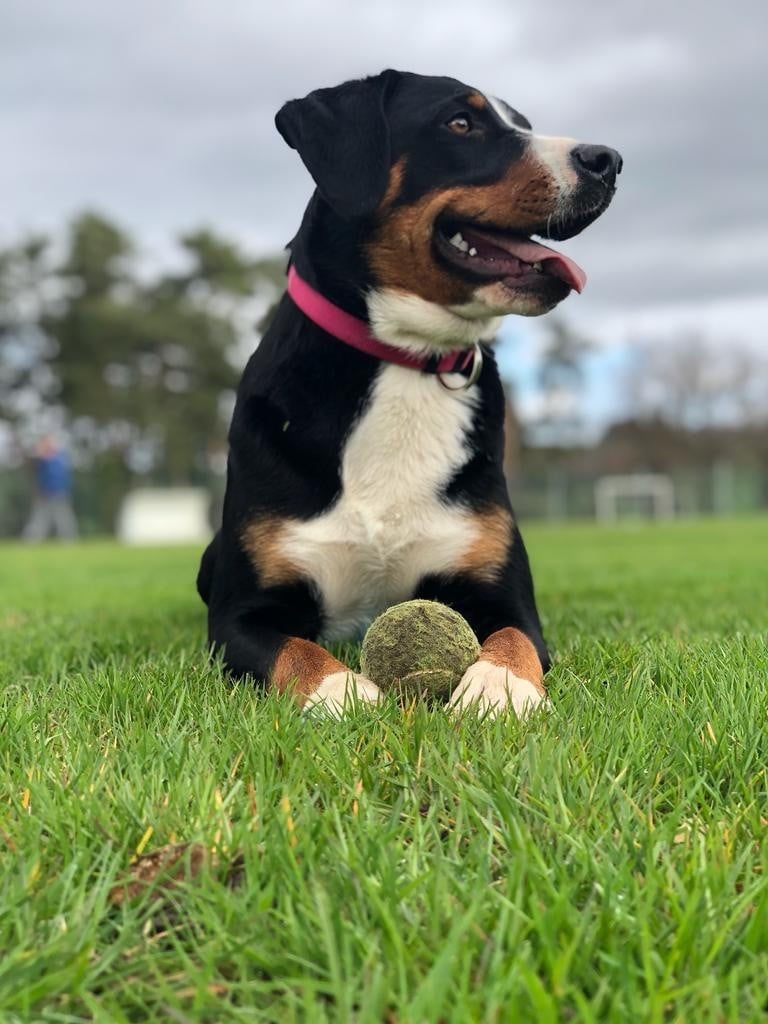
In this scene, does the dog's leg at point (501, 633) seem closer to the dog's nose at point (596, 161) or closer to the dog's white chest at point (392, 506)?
the dog's white chest at point (392, 506)

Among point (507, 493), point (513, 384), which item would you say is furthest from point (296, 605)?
point (513, 384)

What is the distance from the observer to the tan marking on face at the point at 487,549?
10.7 feet

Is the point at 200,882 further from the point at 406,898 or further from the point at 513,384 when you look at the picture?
the point at 513,384

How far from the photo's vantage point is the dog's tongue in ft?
10.7

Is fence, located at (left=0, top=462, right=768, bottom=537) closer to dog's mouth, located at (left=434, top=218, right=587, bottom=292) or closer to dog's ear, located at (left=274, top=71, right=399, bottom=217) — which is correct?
dog's ear, located at (left=274, top=71, right=399, bottom=217)

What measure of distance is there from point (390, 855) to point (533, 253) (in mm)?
2256

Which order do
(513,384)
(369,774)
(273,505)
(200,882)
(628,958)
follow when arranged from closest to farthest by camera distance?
(628,958)
(200,882)
(369,774)
(273,505)
(513,384)

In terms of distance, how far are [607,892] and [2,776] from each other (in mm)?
1172

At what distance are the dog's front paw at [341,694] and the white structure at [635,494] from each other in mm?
37901

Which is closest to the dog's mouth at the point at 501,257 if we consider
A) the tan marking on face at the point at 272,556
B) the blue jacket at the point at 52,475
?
the tan marking on face at the point at 272,556

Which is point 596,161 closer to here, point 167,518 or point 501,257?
point 501,257

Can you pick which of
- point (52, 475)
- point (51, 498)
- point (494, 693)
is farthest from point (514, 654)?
point (51, 498)

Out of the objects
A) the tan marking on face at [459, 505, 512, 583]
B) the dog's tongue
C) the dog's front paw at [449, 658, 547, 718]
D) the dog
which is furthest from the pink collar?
the dog's front paw at [449, 658, 547, 718]

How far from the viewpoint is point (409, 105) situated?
340 centimetres
